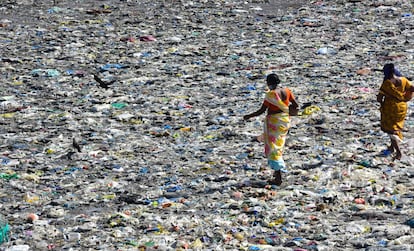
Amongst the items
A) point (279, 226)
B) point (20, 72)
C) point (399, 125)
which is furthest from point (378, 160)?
point (20, 72)

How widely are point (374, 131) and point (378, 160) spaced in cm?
89

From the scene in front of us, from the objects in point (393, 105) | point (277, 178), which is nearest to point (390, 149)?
point (393, 105)

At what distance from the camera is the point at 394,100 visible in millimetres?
7227

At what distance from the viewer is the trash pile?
605cm

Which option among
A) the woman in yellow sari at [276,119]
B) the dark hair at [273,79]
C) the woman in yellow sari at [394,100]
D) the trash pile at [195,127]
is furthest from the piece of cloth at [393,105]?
the dark hair at [273,79]

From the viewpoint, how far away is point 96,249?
568cm

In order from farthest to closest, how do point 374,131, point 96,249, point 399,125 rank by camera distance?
1. point 374,131
2. point 399,125
3. point 96,249

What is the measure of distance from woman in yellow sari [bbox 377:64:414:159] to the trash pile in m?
0.24

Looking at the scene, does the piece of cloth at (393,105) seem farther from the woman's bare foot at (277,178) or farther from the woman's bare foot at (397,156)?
the woman's bare foot at (277,178)

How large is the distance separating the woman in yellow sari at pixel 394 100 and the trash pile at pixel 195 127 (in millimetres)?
239

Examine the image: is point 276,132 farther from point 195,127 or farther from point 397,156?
point 195,127

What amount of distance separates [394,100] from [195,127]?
90.3 inches

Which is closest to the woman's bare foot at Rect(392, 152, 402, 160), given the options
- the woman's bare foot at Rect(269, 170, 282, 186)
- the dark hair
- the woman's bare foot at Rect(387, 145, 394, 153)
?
the woman's bare foot at Rect(387, 145, 394, 153)

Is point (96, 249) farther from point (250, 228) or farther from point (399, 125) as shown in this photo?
point (399, 125)
